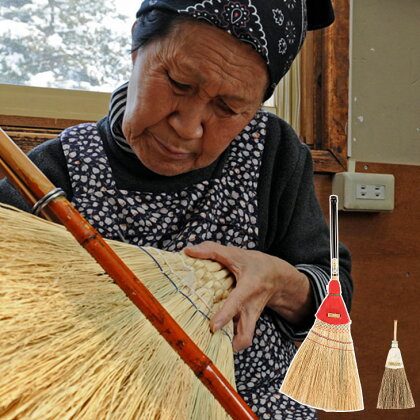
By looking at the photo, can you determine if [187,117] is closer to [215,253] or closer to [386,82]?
[215,253]

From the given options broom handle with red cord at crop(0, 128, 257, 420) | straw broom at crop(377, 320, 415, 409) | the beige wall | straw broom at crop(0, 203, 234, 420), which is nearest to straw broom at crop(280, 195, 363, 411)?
straw broom at crop(0, 203, 234, 420)

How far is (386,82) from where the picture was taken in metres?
1.76

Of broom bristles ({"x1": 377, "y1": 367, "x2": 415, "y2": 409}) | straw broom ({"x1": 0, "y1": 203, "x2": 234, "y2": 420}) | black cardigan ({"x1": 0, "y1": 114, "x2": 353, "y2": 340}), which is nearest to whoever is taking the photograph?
straw broom ({"x1": 0, "y1": 203, "x2": 234, "y2": 420})

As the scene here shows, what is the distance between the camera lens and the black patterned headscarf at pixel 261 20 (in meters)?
0.86

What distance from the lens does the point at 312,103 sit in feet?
5.71

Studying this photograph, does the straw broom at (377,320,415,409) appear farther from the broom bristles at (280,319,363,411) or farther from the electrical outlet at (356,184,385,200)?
the broom bristles at (280,319,363,411)

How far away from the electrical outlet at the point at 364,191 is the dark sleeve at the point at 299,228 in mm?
509

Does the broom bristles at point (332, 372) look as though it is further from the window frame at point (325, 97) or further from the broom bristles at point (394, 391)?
the window frame at point (325, 97)

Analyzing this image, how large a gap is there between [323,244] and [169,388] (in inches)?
24.7

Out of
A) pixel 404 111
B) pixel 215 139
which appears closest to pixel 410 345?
pixel 404 111

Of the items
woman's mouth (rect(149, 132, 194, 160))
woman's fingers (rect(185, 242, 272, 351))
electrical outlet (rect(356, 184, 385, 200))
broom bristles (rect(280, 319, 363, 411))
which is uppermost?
woman's mouth (rect(149, 132, 194, 160))

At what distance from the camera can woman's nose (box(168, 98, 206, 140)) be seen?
2.98 feet

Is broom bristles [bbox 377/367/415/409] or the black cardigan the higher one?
the black cardigan

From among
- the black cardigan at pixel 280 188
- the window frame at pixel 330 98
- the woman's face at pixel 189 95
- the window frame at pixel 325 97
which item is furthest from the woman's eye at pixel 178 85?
the window frame at pixel 330 98
